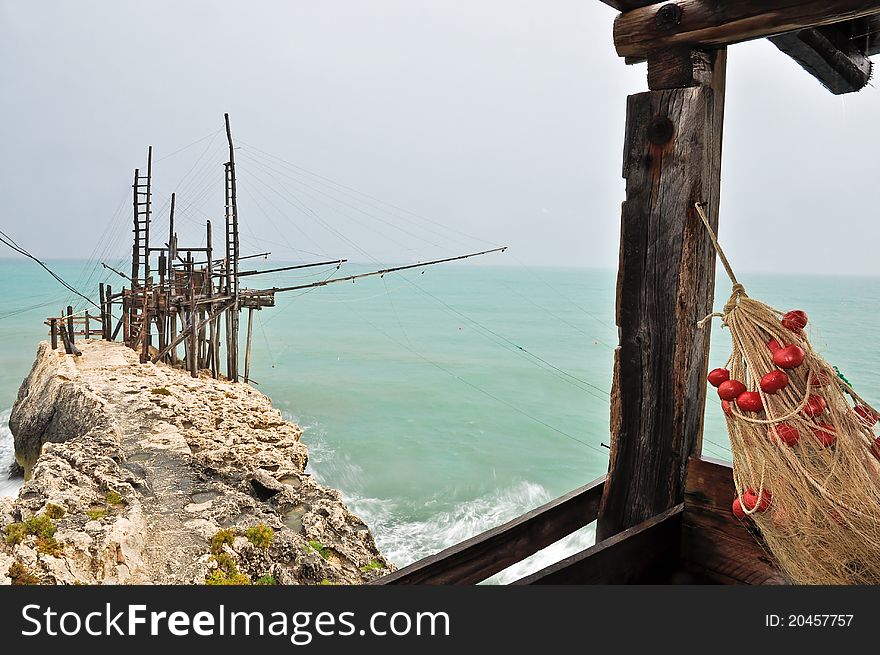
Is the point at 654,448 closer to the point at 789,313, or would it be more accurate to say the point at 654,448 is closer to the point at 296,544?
the point at 789,313

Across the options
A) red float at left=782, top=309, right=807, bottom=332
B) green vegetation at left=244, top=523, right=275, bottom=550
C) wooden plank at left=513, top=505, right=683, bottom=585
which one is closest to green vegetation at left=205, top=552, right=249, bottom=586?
green vegetation at left=244, top=523, right=275, bottom=550

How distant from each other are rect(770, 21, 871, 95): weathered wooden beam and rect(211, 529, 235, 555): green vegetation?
4.07 m

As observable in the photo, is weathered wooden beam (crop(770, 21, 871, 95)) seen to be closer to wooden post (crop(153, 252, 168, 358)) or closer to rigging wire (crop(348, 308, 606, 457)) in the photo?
wooden post (crop(153, 252, 168, 358))

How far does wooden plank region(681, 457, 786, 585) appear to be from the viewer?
1.57 metres

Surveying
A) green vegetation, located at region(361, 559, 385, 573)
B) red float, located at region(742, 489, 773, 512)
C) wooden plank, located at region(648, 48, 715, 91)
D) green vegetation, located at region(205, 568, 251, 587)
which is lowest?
green vegetation, located at region(361, 559, 385, 573)

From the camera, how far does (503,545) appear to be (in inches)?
54.8

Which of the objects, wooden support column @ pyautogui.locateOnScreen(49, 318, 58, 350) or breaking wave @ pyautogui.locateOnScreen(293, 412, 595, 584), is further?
wooden support column @ pyautogui.locateOnScreen(49, 318, 58, 350)

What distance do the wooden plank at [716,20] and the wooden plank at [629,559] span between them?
3.43 feet

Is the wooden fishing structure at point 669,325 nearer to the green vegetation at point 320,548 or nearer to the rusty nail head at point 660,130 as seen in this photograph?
the rusty nail head at point 660,130

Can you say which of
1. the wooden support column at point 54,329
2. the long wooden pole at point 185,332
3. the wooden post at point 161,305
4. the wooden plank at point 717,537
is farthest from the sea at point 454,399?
the wooden post at point 161,305

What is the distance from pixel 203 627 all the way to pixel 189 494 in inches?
183

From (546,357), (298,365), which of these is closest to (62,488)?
(298,365)

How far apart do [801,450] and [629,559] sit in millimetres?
455

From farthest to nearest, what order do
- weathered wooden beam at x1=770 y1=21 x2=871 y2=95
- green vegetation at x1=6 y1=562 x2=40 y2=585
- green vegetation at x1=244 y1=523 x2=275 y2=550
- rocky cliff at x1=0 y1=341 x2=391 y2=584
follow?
green vegetation at x1=244 y1=523 x2=275 y2=550 → rocky cliff at x1=0 y1=341 x2=391 y2=584 → green vegetation at x1=6 y1=562 x2=40 y2=585 → weathered wooden beam at x1=770 y1=21 x2=871 y2=95
